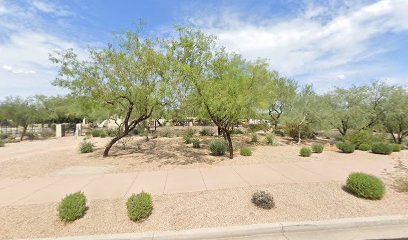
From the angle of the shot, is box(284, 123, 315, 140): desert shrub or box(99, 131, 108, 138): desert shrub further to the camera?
box(99, 131, 108, 138): desert shrub

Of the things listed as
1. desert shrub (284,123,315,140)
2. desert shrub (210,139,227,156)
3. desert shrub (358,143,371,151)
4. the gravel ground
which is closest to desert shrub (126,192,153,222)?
the gravel ground

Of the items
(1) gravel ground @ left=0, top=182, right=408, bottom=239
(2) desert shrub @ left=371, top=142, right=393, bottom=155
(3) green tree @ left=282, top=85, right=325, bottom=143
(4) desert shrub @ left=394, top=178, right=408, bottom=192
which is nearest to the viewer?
(1) gravel ground @ left=0, top=182, right=408, bottom=239

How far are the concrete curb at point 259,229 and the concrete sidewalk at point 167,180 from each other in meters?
2.29

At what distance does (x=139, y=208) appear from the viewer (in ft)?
18.3

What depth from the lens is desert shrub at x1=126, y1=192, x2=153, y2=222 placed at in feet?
18.1

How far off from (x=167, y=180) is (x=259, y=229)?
4.38m

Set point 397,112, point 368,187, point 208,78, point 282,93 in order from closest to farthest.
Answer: point 368,187
point 208,78
point 397,112
point 282,93

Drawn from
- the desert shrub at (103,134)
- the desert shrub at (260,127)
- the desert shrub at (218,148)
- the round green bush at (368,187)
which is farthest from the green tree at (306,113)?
the desert shrub at (103,134)

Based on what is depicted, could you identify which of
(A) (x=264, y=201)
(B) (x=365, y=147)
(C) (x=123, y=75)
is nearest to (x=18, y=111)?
(C) (x=123, y=75)

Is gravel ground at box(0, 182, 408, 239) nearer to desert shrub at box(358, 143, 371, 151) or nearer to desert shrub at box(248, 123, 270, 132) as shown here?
desert shrub at box(358, 143, 371, 151)

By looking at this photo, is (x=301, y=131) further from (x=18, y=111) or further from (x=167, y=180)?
(x=18, y=111)

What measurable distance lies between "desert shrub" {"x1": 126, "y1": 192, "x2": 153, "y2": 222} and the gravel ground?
0.14 m

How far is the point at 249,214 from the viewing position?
5.76 m

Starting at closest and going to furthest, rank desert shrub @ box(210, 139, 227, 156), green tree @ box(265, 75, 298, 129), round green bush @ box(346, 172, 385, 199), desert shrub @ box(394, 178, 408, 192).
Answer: round green bush @ box(346, 172, 385, 199)
desert shrub @ box(394, 178, 408, 192)
desert shrub @ box(210, 139, 227, 156)
green tree @ box(265, 75, 298, 129)
